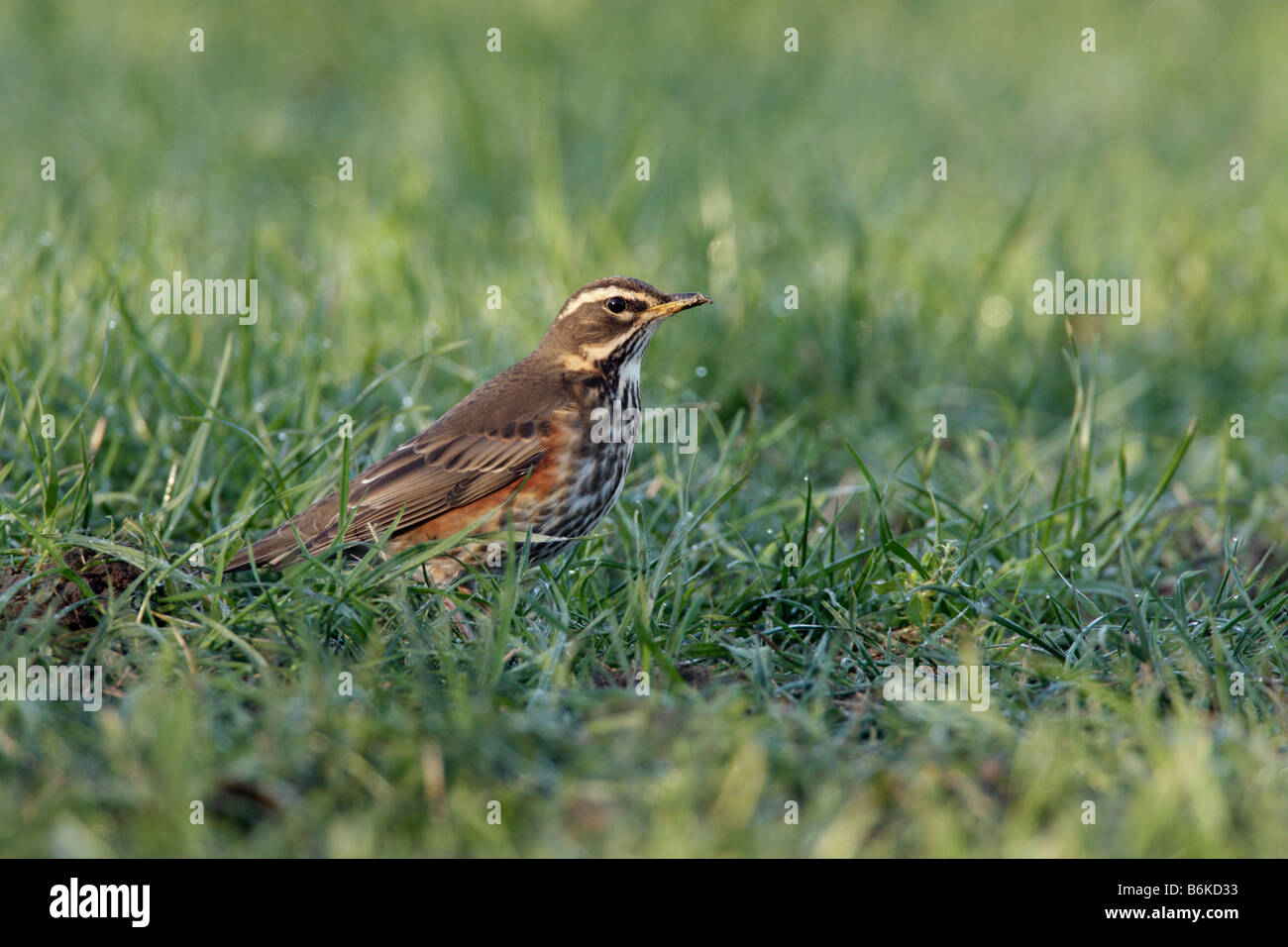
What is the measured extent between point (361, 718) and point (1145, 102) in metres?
11.3

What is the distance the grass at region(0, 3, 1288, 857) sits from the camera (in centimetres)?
400

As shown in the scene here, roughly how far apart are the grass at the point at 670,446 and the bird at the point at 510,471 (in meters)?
0.20

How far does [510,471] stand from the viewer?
6.04 meters

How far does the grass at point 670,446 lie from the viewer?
4.00m

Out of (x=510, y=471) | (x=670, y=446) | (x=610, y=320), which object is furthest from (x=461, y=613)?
(x=670, y=446)

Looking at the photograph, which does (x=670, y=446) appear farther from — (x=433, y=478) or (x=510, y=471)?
(x=433, y=478)

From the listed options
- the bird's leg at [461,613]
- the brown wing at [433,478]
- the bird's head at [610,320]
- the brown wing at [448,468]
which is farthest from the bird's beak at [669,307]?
the bird's leg at [461,613]

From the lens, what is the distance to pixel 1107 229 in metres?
10.0

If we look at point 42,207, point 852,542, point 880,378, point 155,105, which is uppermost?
point 155,105

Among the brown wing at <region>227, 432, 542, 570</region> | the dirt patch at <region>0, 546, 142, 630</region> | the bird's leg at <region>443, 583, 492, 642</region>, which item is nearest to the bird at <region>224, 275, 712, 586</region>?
the brown wing at <region>227, 432, 542, 570</region>

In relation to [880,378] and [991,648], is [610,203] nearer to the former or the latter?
[880,378]

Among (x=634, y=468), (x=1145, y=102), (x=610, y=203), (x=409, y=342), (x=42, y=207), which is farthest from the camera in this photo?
(x=1145, y=102)

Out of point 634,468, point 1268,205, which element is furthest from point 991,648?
point 1268,205

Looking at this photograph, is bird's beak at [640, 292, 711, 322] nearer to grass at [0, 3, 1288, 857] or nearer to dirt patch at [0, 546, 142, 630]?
grass at [0, 3, 1288, 857]
